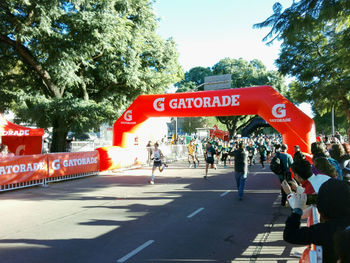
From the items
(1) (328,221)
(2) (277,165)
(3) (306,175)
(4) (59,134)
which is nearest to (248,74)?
(4) (59,134)

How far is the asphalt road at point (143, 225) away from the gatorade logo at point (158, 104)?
18.2ft

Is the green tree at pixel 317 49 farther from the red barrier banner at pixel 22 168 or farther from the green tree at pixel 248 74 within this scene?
the green tree at pixel 248 74

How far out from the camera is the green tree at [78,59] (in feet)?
57.0

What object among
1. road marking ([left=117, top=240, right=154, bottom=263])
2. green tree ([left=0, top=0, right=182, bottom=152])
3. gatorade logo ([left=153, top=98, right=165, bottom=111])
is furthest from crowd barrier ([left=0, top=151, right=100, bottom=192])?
road marking ([left=117, top=240, right=154, bottom=263])

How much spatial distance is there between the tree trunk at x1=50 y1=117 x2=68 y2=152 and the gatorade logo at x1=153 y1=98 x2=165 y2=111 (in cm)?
717

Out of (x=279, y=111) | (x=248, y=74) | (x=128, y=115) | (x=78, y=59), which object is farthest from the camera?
(x=248, y=74)

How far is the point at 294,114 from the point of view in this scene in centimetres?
1337

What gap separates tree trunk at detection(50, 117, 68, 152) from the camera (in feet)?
67.0

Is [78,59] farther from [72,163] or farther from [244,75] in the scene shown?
[244,75]

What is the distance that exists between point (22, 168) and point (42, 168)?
3.09 ft

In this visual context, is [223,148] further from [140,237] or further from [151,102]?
[140,237]

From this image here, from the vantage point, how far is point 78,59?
18594mm

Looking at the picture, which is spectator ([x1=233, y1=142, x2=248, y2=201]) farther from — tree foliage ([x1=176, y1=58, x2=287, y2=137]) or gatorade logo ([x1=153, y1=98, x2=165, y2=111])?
tree foliage ([x1=176, y1=58, x2=287, y2=137])

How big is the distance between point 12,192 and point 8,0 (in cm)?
→ 988
